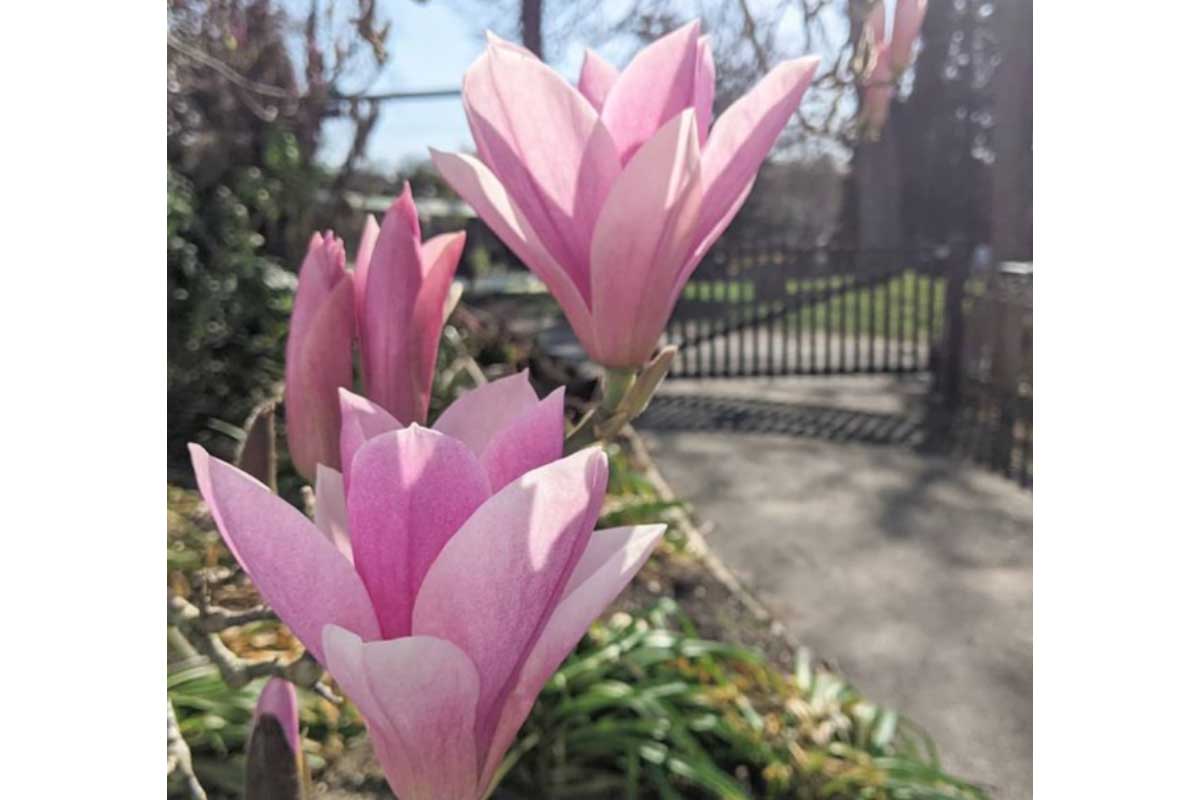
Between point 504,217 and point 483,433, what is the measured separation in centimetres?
5

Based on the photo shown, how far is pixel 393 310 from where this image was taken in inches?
8.1

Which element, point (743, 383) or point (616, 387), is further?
point (743, 383)

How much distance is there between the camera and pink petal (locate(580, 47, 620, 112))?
226 mm

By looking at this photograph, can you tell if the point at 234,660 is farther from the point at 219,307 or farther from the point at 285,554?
the point at 219,307

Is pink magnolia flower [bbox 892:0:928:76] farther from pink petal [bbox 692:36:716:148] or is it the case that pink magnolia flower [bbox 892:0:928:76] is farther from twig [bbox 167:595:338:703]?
twig [bbox 167:595:338:703]

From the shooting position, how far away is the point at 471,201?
8.3 inches

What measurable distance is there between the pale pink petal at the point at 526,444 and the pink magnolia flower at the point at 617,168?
0.17 ft

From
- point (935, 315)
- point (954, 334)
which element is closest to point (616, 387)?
point (954, 334)

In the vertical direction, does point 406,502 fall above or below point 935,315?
below

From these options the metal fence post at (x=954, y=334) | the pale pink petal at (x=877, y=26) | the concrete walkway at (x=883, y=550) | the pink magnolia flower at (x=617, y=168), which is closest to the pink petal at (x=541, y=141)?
the pink magnolia flower at (x=617, y=168)
